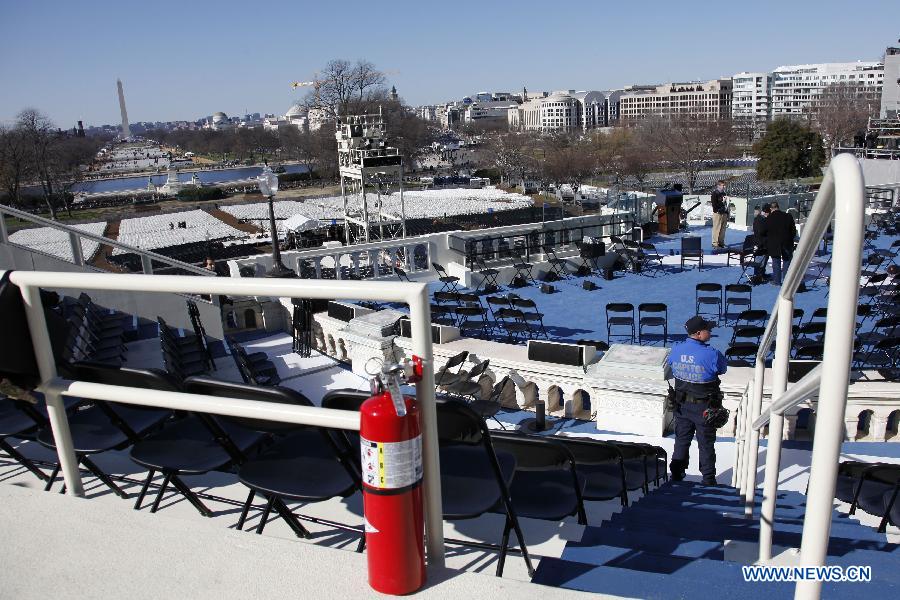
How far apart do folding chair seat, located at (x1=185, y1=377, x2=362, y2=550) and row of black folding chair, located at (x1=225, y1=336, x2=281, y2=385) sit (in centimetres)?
573

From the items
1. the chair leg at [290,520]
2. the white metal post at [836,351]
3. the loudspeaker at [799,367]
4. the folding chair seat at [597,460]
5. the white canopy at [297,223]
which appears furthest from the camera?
the white canopy at [297,223]

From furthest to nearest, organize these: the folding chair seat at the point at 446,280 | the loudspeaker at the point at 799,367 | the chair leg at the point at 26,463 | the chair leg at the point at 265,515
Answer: the folding chair seat at the point at 446,280 < the loudspeaker at the point at 799,367 < the chair leg at the point at 26,463 < the chair leg at the point at 265,515

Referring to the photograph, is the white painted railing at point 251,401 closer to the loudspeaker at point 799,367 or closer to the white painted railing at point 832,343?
the white painted railing at point 832,343

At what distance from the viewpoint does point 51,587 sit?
107 inches

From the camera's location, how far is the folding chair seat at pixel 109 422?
3.48m

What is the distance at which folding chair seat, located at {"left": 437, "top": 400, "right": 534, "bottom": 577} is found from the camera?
2.79 m

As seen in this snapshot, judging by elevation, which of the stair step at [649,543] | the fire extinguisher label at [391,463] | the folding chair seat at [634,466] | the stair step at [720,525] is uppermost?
the fire extinguisher label at [391,463]

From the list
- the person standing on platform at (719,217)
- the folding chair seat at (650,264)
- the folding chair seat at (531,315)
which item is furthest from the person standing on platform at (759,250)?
the folding chair seat at (531,315)

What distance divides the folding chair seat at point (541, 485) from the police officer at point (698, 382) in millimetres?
2775

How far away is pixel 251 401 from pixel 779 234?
14137 mm

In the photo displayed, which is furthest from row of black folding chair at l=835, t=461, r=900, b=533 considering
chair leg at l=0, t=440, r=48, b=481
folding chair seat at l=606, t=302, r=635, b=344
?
folding chair seat at l=606, t=302, r=635, b=344

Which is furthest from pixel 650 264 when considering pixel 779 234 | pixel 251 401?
pixel 251 401

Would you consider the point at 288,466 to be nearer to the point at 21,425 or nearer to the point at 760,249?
the point at 21,425

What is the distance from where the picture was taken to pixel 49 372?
10.8 feet
